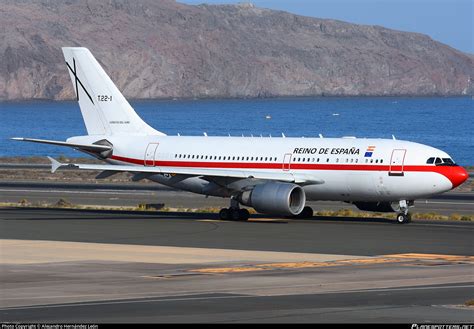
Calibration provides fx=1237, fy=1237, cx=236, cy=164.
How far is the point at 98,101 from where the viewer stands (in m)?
63.5

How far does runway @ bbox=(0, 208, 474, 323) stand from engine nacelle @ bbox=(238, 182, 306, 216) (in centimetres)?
74

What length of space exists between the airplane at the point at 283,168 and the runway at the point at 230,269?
1.33 meters

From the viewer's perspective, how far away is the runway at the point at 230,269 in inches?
1015

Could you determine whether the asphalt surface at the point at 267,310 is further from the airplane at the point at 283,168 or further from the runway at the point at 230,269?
the airplane at the point at 283,168

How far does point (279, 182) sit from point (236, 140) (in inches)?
204

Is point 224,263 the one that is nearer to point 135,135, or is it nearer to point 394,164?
point 394,164

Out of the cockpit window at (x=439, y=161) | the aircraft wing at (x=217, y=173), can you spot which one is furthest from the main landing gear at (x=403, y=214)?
the aircraft wing at (x=217, y=173)

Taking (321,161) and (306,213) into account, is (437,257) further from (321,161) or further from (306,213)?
(306,213)

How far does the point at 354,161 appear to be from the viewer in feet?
178

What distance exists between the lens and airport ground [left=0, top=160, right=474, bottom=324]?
1016 inches

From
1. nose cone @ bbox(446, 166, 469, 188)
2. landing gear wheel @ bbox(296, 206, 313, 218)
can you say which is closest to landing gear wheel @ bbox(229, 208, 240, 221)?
landing gear wheel @ bbox(296, 206, 313, 218)

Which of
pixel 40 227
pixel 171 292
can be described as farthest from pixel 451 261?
pixel 40 227

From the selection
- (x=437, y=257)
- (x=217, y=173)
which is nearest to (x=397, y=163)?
(x=217, y=173)

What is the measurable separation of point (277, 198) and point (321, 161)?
131 inches
